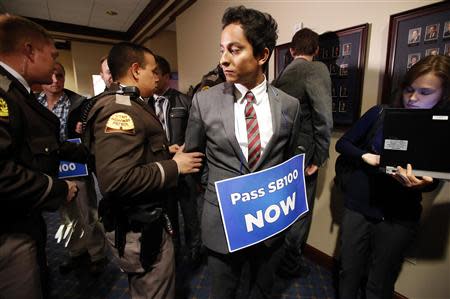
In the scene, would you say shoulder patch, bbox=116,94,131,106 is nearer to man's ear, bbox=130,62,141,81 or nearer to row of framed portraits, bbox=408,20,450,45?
man's ear, bbox=130,62,141,81

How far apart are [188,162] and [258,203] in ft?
1.17

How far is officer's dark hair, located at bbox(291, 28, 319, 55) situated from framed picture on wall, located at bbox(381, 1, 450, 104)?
1.44ft

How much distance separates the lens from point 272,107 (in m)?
1.03

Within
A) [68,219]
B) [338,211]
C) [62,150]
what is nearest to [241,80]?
[62,150]

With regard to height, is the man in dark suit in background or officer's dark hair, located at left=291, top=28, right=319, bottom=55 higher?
officer's dark hair, located at left=291, top=28, right=319, bottom=55

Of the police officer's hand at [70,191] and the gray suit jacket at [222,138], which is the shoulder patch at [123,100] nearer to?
the gray suit jacket at [222,138]

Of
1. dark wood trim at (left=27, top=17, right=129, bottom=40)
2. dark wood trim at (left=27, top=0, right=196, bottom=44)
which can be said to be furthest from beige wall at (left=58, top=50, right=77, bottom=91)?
dark wood trim at (left=27, top=17, right=129, bottom=40)

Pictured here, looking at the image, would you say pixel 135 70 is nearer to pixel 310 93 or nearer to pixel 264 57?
pixel 264 57

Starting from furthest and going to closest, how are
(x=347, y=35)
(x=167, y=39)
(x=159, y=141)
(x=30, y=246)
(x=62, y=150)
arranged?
(x=167, y=39), (x=347, y=35), (x=62, y=150), (x=159, y=141), (x=30, y=246)

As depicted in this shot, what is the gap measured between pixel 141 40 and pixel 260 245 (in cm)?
636

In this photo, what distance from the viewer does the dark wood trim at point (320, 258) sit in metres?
2.07

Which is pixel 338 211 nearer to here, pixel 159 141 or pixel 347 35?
pixel 347 35

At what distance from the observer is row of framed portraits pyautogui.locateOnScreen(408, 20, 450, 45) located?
130cm

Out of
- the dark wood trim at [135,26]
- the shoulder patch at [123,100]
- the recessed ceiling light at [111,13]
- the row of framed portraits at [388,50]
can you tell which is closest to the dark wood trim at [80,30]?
the dark wood trim at [135,26]
